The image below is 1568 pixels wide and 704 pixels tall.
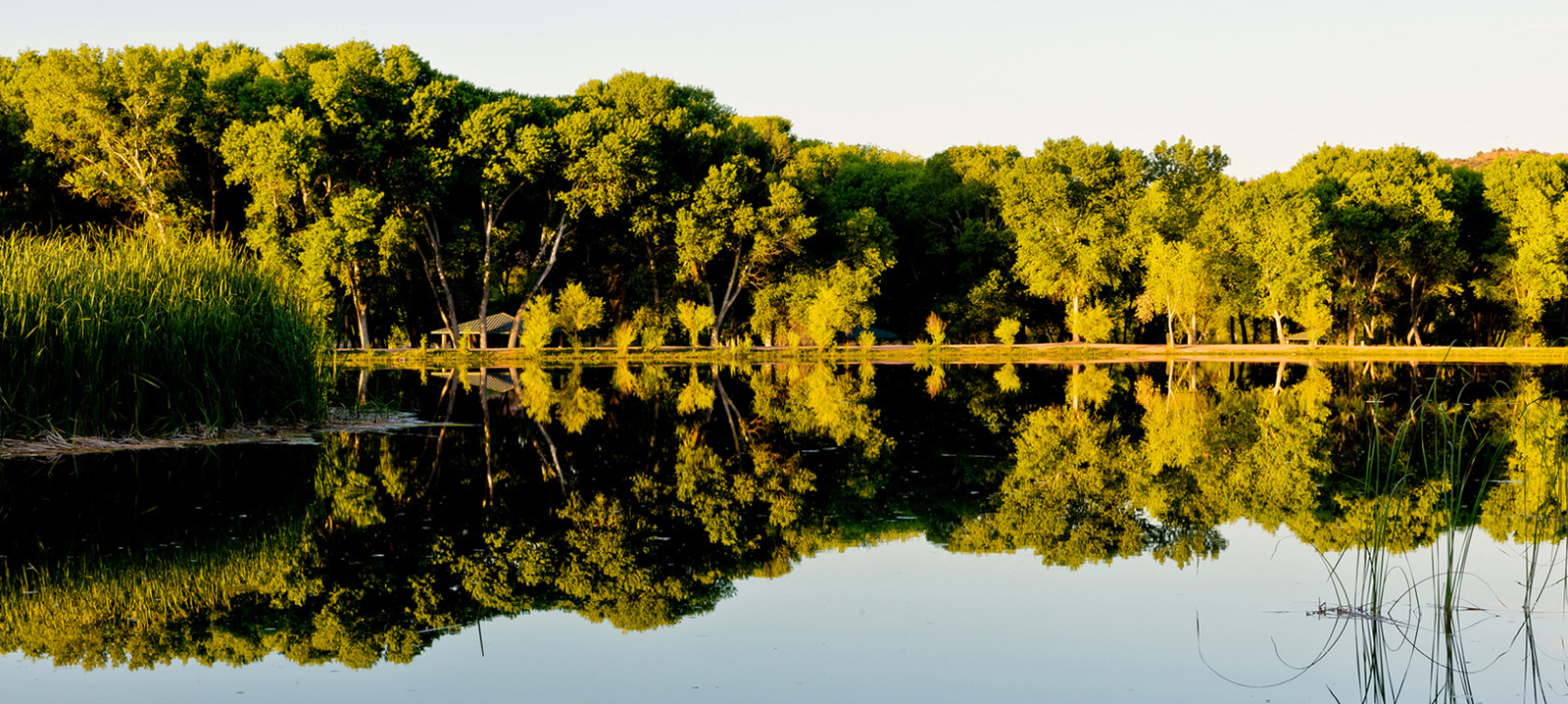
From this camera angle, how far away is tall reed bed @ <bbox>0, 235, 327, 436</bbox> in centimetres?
1241

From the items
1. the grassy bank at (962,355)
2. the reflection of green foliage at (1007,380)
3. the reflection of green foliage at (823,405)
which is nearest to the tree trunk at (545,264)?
the grassy bank at (962,355)

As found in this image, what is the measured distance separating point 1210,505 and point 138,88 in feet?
139

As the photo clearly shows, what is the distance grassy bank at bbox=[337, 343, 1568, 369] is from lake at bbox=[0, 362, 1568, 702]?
2844cm

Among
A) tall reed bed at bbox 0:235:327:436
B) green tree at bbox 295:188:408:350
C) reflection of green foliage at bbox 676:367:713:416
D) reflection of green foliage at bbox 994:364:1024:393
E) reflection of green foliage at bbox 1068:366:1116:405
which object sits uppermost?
green tree at bbox 295:188:408:350

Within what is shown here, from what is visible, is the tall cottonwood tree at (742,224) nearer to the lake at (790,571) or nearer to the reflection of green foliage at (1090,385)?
the reflection of green foliage at (1090,385)

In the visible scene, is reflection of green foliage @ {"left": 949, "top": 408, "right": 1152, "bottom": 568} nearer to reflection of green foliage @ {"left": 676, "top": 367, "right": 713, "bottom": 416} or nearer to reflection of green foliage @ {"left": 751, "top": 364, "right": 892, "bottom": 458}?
reflection of green foliage @ {"left": 751, "top": 364, "right": 892, "bottom": 458}

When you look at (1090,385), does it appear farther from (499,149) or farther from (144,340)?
(499,149)

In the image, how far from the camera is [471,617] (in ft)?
21.5

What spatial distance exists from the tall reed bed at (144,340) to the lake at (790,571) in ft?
2.95

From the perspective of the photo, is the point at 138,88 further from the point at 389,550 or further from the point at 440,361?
the point at 389,550

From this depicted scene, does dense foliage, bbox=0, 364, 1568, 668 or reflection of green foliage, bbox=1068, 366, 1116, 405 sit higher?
reflection of green foliage, bbox=1068, 366, 1116, 405

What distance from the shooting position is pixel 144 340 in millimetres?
12789

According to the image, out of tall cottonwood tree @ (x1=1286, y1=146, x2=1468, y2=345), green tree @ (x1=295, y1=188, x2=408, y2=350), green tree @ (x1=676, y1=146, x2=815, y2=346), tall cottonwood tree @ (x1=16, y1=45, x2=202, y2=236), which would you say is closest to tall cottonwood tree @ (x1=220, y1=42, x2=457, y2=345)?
green tree @ (x1=295, y1=188, x2=408, y2=350)

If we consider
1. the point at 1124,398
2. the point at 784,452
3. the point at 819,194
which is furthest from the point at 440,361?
the point at 784,452
